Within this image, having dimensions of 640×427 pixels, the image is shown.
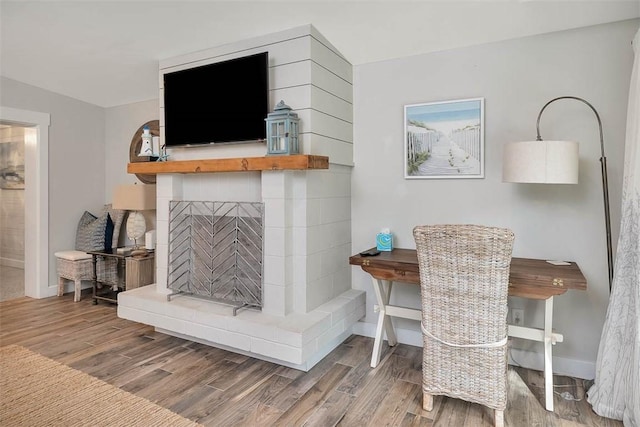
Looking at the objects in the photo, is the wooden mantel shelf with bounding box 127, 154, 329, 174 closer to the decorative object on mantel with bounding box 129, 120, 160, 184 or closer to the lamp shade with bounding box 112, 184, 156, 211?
the lamp shade with bounding box 112, 184, 156, 211

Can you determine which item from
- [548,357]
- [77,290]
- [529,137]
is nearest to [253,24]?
[529,137]

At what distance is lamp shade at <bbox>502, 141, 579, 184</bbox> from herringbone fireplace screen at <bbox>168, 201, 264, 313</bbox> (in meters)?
1.71

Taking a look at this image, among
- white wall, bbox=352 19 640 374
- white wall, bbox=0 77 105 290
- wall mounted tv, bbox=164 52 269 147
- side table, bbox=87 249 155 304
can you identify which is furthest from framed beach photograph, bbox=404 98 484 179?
white wall, bbox=0 77 105 290

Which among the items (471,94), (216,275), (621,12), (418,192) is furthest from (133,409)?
(621,12)

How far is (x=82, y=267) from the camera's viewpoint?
4219 millimetres

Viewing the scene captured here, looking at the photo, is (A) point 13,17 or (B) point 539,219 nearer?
(B) point 539,219

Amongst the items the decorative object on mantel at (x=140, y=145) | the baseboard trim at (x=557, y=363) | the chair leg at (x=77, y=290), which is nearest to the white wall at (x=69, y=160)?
the chair leg at (x=77, y=290)

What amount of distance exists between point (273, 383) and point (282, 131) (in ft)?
5.40

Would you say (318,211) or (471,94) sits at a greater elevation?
(471,94)

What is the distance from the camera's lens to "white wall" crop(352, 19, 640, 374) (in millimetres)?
2441

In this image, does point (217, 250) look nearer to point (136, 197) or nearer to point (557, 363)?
point (136, 197)

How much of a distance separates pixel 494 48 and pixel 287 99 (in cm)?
150

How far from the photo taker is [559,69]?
254 centimetres

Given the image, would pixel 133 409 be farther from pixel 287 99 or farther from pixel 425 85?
pixel 425 85
